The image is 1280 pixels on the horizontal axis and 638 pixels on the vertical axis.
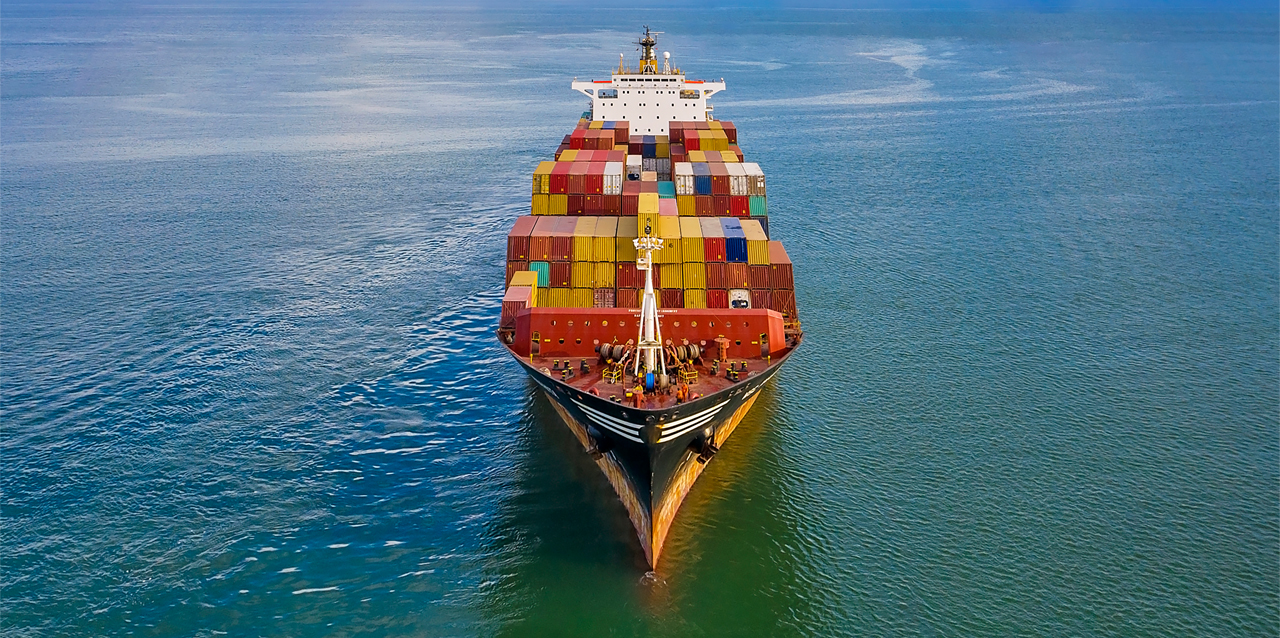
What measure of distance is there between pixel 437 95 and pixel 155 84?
1782 inches

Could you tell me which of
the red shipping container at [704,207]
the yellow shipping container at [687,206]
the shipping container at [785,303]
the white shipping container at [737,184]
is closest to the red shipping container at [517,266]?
the yellow shipping container at [687,206]

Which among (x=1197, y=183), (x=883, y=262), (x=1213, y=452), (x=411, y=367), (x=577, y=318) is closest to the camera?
(x=577, y=318)

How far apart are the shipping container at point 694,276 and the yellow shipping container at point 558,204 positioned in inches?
388

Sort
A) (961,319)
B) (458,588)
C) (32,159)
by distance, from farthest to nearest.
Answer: (32,159) → (961,319) → (458,588)

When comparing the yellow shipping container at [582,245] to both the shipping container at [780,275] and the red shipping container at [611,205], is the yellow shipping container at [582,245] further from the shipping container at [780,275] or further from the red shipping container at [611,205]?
the shipping container at [780,275]

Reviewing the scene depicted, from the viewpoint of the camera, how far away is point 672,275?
36.7m

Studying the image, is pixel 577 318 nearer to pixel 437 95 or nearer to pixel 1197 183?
pixel 1197 183

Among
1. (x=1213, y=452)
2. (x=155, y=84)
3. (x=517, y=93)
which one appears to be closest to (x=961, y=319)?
(x=1213, y=452)

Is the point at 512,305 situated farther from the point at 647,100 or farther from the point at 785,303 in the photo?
the point at 647,100

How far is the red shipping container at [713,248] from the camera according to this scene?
37.0m

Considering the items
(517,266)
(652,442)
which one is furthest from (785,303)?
(652,442)

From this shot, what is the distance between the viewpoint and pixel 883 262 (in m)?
58.1

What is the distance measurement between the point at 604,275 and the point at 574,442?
7.43 m

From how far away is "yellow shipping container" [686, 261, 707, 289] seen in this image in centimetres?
3666
